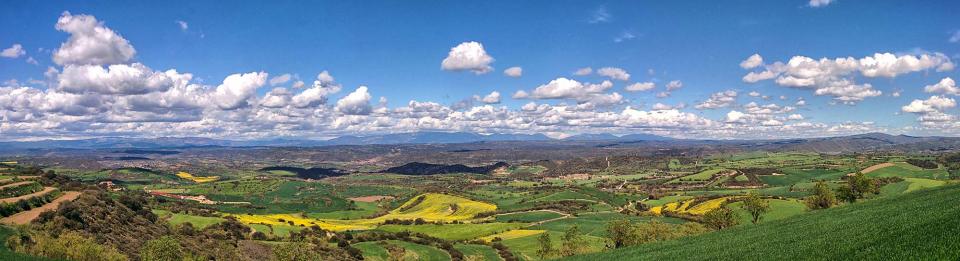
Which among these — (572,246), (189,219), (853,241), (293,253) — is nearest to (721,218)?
(572,246)

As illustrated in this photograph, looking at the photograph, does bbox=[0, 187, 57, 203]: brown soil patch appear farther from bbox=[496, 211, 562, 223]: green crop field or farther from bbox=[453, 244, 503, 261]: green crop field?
bbox=[496, 211, 562, 223]: green crop field

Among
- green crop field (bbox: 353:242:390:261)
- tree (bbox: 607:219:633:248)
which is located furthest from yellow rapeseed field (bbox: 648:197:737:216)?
green crop field (bbox: 353:242:390:261)

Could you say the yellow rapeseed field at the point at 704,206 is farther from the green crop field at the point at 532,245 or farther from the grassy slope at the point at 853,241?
the grassy slope at the point at 853,241

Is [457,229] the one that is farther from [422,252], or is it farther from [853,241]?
[853,241]

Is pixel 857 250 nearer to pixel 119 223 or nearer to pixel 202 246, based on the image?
pixel 202 246

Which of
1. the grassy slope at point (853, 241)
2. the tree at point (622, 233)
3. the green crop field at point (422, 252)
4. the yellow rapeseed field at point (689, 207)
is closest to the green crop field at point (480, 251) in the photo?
the green crop field at point (422, 252)

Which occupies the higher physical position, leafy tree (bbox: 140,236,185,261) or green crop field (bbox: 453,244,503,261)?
leafy tree (bbox: 140,236,185,261)
